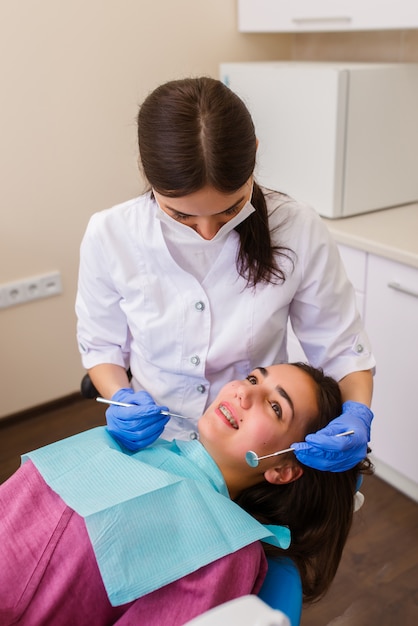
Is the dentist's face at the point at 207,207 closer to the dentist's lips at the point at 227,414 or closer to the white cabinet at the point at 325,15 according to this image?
the dentist's lips at the point at 227,414

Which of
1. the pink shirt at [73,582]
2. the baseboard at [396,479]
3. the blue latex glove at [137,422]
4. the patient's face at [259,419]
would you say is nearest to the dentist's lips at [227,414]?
the patient's face at [259,419]

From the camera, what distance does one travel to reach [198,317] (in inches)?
56.1

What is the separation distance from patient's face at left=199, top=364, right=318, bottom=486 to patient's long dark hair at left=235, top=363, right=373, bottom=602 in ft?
0.12

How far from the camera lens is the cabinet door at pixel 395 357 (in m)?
2.05

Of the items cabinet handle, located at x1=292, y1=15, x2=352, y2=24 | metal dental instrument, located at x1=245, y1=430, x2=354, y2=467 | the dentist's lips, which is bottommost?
metal dental instrument, located at x1=245, y1=430, x2=354, y2=467

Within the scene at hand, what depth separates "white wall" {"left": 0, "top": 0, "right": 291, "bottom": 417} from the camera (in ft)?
7.79

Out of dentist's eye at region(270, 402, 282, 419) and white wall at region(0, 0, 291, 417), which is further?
white wall at region(0, 0, 291, 417)

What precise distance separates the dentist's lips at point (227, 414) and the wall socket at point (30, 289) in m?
1.46

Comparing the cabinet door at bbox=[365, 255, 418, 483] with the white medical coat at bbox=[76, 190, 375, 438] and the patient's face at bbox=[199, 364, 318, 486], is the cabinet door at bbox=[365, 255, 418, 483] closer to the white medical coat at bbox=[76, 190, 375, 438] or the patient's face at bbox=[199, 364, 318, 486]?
the white medical coat at bbox=[76, 190, 375, 438]

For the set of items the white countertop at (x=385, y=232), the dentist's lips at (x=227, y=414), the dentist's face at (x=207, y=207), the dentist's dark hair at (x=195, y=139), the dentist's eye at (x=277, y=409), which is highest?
the dentist's dark hair at (x=195, y=139)

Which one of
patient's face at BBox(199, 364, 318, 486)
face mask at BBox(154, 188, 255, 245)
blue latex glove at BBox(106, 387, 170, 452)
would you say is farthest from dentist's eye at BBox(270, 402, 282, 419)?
face mask at BBox(154, 188, 255, 245)

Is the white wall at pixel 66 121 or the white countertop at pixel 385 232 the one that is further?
the white wall at pixel 66 121

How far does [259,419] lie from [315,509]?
0.70ft

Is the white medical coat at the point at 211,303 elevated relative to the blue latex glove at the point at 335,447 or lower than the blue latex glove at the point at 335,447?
elevated
